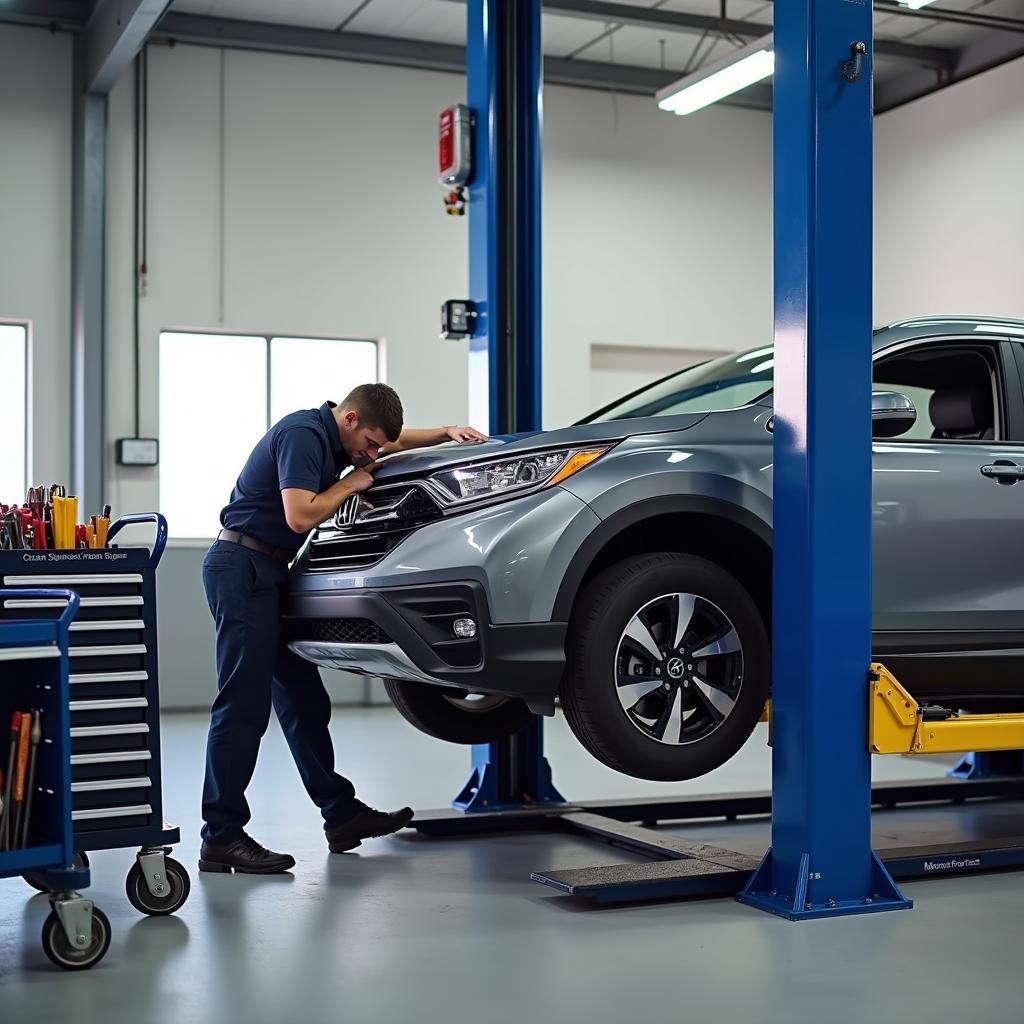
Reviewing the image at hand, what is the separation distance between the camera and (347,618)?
404 cm

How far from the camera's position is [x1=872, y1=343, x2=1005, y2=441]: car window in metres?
4.49

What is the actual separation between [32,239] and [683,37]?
4969 mm

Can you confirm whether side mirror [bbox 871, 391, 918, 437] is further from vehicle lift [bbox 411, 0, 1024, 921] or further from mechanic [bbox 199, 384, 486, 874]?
mechanic [bbox 199, 384, 486, 874]

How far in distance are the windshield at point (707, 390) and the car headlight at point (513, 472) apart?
1.49 feet

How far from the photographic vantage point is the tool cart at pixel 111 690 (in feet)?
11.3

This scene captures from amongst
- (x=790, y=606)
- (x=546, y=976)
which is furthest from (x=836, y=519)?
(x=546, y=976)

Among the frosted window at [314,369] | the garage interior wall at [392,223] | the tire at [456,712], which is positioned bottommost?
the tire at [456,712]

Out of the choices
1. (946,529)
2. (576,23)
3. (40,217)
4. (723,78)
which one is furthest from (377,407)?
(576,23)

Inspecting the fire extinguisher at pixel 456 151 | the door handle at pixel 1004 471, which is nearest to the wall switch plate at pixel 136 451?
the fire extinguisher at pixel 456 151

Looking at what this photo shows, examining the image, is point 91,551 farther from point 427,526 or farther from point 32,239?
point 32,239

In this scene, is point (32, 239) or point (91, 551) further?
point (32, 239)

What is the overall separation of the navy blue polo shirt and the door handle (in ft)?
6.56

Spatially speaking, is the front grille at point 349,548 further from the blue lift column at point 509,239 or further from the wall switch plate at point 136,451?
the wall switch plate at point 136,451

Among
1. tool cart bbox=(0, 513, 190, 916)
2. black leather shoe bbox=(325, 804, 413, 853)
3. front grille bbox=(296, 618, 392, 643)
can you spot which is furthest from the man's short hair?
black leather shoe bbox=(325, 804, 413, 853)
